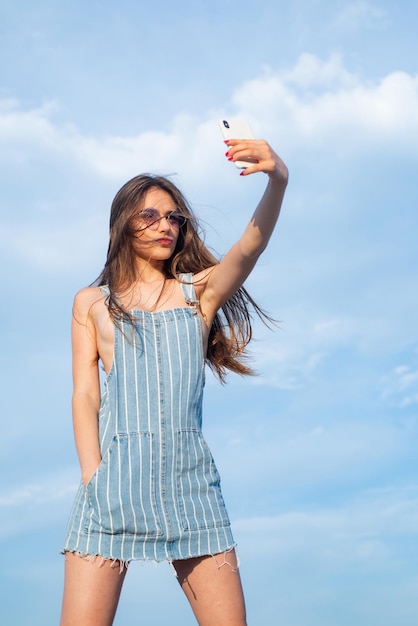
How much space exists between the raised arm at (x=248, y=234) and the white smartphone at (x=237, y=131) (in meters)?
0.03

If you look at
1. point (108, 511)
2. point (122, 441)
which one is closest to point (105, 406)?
point (122, 441)

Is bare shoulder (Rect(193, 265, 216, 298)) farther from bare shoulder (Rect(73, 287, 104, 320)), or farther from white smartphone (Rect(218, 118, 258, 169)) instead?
white smartphone (Rect(218, 118, 258, 169))

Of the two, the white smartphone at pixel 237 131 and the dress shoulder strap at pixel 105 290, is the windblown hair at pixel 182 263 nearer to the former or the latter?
the dress shoulder strap at pixel 105 290

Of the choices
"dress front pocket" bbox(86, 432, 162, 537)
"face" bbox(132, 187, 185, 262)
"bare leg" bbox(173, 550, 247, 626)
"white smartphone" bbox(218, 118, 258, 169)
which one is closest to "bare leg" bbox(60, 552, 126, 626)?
"dress front pocket" bbox(86, 432, 162, 537)

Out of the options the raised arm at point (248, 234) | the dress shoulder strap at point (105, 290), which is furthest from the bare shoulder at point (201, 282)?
the dress shoulder strap at point (105, 290)

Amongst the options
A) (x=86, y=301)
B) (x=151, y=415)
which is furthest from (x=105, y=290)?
(x=151, y=415)

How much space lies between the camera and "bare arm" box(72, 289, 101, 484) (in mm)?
4758

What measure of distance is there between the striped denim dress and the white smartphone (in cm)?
101

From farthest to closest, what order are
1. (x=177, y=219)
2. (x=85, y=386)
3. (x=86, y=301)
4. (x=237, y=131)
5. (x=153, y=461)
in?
1. (x=177, y=219)
2. (x=86, y=301)
3. (x=85, y=386)
4. (x=153, y=461)
5. (x=237, y=131)

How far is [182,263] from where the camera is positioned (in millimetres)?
5434

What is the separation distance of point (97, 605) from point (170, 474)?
0.73 metres

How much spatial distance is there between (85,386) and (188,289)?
2.63 feet

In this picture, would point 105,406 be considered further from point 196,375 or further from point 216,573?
point 216,573

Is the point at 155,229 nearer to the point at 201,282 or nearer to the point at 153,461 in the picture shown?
the point at 201,282
